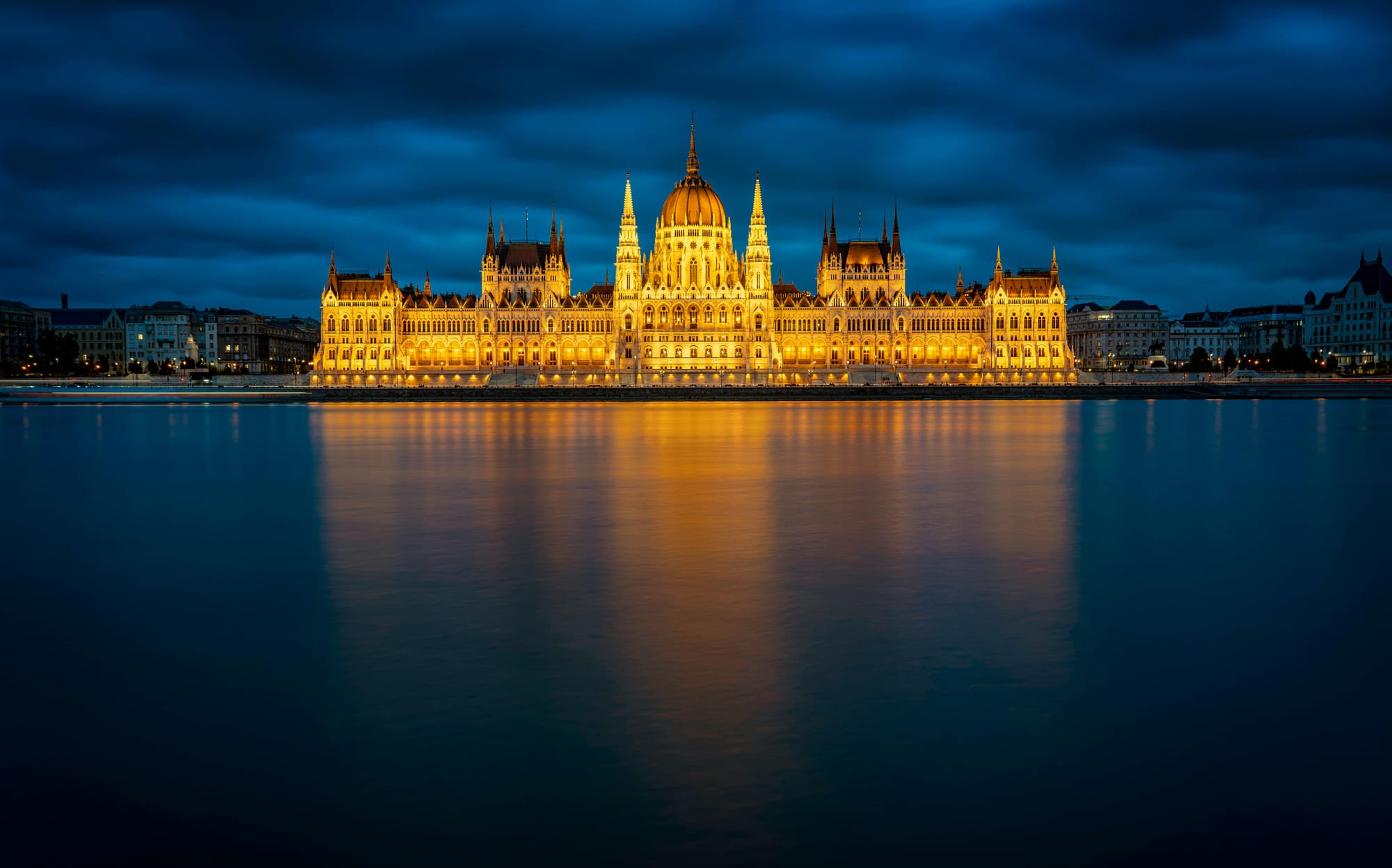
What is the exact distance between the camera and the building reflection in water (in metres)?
7.54

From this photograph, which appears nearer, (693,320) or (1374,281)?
(693,320)

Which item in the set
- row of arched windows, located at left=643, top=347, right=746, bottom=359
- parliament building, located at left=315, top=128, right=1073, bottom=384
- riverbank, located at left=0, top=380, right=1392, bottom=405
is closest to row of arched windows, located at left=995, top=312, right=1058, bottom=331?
parliament building, located at left=315, top=128, right=1073, bottom=384

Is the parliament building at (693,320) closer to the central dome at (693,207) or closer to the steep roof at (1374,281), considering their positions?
the central dome at (693,207)

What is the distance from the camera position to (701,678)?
8828 millimetres

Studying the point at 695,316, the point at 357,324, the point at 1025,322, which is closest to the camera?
the point at 695,316

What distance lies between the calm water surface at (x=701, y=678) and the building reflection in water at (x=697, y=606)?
0.19ft

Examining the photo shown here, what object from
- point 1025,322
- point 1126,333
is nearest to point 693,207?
point 1025,322

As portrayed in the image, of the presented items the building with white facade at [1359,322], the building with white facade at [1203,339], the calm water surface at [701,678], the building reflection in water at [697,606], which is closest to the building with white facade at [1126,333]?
the building with white facade at [1203,339]

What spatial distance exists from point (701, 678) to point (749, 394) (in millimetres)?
83633

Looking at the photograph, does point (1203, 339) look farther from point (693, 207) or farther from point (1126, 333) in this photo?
point (693, 207)

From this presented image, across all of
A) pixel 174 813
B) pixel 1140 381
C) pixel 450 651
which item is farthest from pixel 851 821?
pixel 1140 381

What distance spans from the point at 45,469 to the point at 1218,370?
435ft

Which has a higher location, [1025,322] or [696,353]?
[1025,322]

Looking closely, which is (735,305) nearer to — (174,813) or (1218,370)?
(1218,370)
